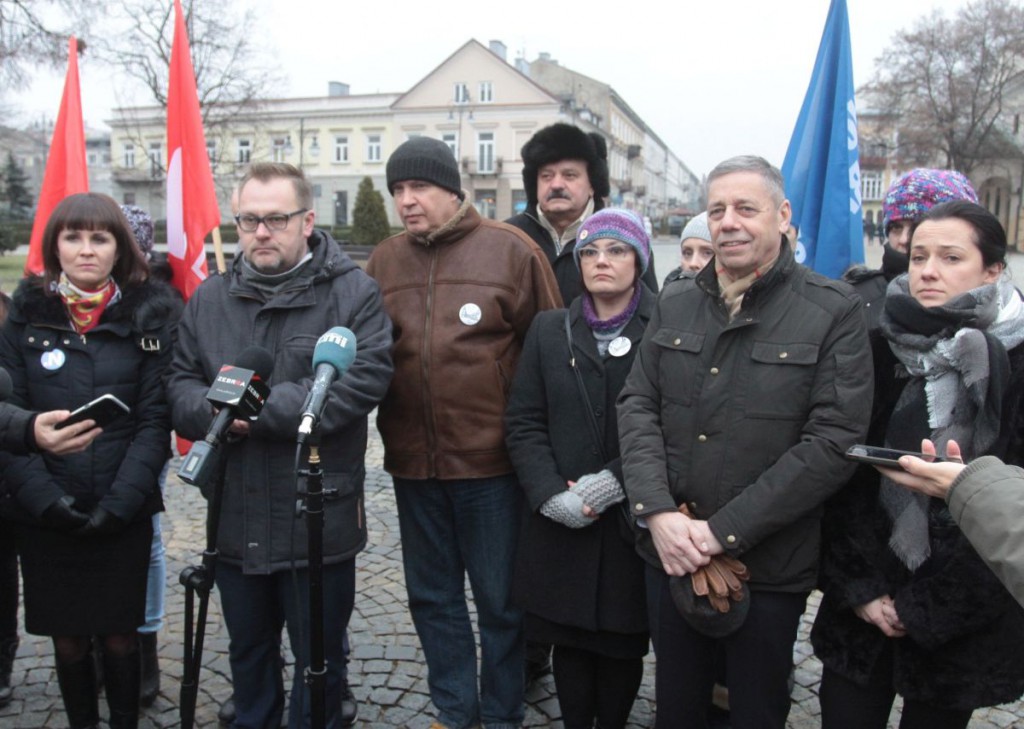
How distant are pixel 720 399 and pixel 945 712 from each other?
1107mm

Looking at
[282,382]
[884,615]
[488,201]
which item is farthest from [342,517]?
[488,201]

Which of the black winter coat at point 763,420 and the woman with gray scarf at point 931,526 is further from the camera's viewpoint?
the black winter coat at point 763,420

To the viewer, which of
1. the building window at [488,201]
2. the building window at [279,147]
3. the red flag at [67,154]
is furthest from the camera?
the building window at [279,147]

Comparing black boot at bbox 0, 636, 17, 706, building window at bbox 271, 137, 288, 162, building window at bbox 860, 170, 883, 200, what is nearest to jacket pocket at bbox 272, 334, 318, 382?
black boot at bbox 0, 636, 17, 706

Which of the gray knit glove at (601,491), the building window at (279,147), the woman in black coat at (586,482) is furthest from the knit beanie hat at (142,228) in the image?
the building window at (279,147)

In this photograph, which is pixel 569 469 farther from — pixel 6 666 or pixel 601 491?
pixel 6 666

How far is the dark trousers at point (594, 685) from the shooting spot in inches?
121

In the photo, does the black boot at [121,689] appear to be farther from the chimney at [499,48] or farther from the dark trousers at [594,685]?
the chimney at [499,48]

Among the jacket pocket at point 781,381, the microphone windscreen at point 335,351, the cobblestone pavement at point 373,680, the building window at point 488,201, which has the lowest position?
the cobblestone pavement at point 373,680

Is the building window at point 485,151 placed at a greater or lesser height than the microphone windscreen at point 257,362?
greater

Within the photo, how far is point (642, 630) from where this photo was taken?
2920mm

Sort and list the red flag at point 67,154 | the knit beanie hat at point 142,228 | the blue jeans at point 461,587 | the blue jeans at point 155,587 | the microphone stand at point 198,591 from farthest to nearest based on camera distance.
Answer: the red flag at point 67,154
the knit beanie hat at point 142,228
the blue jeans at point 155,587
the blue jeans at point 461,587
the microphone stand at point 198,591

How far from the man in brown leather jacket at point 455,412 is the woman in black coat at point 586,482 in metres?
0.18

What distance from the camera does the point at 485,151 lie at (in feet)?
182
